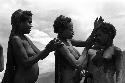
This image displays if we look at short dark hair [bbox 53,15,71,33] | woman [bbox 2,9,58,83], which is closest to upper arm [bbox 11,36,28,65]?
woman [bbox 2,9,58,83]

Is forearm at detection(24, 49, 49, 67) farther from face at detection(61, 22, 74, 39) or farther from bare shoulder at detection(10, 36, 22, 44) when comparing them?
face at detection(61, 22, 74, 39)

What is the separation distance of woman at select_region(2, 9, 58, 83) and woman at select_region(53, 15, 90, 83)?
0.61 metres

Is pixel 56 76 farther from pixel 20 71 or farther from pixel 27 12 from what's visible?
pixel 27 12

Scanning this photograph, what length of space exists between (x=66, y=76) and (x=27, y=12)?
1.58 metres

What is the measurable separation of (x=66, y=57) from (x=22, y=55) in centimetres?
100

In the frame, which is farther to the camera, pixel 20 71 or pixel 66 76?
pixel 66 76

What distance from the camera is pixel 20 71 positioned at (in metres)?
7.53

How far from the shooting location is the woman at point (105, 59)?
7.92 metres

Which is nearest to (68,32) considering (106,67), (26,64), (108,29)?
(108,29)

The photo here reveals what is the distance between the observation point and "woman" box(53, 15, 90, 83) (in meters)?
7.91

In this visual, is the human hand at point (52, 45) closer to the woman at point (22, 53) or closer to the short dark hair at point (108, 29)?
the woman at point (22, 53)

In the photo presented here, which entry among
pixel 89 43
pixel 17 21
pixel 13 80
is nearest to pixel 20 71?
pixel 13 80

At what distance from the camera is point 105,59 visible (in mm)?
7945

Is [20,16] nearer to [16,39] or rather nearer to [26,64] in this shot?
[16,39]
